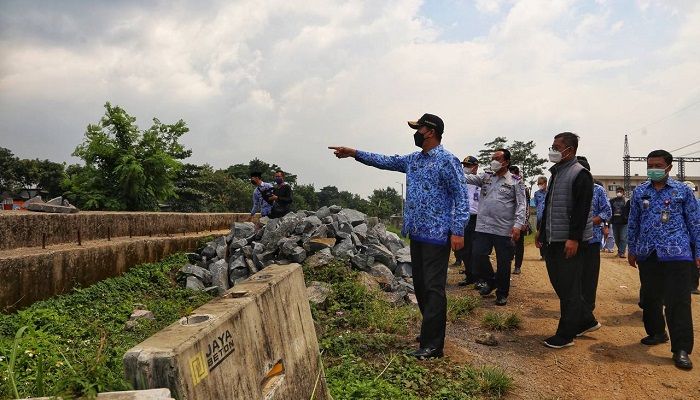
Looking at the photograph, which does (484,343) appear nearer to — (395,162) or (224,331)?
(395,162)

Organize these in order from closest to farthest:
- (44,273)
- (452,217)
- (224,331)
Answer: (224,331) → (452,217) → (44,273)

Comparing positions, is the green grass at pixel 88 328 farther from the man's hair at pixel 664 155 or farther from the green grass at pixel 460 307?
the man's hair at pixel 664 155

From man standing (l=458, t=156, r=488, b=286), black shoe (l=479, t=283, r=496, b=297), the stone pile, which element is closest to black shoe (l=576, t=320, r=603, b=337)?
black shoe (l=479, t=283, r=496, b=297)

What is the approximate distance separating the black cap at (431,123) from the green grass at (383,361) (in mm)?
1903

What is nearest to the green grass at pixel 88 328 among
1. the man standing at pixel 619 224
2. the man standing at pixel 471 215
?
the man standing at pixel 471 215

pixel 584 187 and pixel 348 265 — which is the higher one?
pixel 584 187

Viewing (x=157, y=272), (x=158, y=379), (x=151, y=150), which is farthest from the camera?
(x=151, y=150)

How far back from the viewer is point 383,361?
3828 millimetres

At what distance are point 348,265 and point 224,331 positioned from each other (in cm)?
479

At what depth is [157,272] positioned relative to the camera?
717cm

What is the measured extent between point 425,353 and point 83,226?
5.24m

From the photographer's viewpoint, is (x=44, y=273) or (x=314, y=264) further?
(x=314, y=264)

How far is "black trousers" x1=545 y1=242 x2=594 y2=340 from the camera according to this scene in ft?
13.8

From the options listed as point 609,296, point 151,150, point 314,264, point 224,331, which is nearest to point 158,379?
point 224,331
